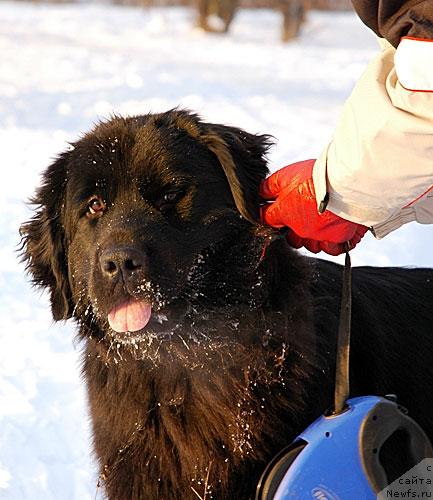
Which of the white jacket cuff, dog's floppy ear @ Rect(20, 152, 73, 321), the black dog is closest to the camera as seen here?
the white jacket cuff

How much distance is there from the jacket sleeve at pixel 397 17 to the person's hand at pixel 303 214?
613mm

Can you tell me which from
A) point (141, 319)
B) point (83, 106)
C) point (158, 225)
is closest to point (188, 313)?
point (141, 319)

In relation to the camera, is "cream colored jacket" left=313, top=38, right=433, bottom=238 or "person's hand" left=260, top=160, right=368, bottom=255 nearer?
"cream colored jacket" left=313, top=38, right=433, bottom=238

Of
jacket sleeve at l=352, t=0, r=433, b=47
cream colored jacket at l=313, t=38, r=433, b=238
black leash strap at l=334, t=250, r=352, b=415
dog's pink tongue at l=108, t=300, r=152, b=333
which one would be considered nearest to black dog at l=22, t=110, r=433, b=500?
dog's pink tongue at l=108, t=300, r=152, b=333

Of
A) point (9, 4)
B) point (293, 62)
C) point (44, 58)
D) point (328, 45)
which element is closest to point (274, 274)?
point (44, 58)

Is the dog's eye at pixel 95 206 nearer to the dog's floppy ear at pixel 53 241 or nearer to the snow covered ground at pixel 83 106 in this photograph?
the dog's floppy ear at pixel 53 241

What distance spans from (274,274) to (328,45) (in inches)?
929

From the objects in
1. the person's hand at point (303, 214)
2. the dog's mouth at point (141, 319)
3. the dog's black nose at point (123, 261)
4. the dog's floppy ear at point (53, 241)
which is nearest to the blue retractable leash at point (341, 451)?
the person's hand at point (303, 214)

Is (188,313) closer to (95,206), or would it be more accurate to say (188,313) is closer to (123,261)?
(123,261)

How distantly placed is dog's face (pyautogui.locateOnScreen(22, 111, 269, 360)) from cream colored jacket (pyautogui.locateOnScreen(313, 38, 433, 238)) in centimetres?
51

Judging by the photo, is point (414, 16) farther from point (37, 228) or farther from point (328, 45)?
point (328, 45)

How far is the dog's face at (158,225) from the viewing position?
132 inches

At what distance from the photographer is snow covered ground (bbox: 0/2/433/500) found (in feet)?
15.7

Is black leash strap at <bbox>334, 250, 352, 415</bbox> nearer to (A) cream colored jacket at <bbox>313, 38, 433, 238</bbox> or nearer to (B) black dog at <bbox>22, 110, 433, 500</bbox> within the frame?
(B) black dog at <bbox>22, 110, 433, 500</bbox>
